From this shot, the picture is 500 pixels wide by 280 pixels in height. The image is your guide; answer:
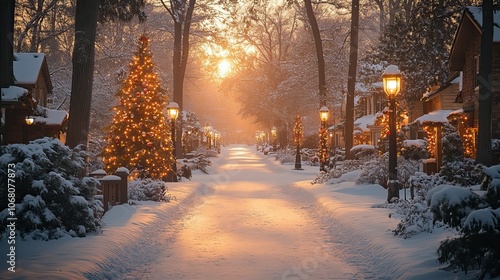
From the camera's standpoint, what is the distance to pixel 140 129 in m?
21.5

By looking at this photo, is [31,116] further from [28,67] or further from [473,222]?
[473,222]

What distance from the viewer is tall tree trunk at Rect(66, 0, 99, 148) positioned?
16125mm

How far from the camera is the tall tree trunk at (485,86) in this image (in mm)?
21281

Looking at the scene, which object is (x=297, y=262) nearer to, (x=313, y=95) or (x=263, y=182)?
(x=263, y=182)

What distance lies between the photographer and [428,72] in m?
36.5

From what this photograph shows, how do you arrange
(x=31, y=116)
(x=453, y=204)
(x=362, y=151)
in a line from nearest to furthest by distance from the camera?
(x=453, y=204), (x=31, y=116), (x=362, y=151)

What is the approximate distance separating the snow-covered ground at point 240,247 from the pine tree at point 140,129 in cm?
455

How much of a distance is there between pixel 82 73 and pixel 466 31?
1936 cm

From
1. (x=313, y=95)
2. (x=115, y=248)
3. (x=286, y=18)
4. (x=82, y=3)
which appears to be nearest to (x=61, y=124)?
(x=82, y=3)

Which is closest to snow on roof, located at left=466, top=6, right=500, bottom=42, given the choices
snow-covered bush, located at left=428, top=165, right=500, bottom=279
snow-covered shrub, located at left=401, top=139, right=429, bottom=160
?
snow-covered shrub, located at left=401, top=139, right=429, bottom=160

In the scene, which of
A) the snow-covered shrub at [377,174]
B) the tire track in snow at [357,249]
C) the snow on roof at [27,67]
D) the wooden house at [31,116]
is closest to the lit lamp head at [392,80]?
the tire track in snow at [357,249]

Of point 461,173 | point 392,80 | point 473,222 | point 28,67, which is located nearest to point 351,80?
point 461,173

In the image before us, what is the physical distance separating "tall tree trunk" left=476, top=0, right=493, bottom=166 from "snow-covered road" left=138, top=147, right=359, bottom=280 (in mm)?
8546

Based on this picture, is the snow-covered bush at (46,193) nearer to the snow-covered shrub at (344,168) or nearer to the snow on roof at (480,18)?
the snow-covered shrub at (344,168)
